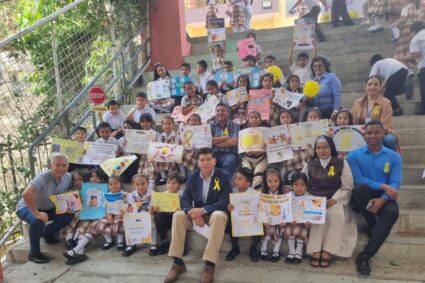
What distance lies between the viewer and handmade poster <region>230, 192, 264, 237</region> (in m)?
3.49

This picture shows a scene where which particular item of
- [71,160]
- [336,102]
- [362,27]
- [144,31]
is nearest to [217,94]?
[336,102]

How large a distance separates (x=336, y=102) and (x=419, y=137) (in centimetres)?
105

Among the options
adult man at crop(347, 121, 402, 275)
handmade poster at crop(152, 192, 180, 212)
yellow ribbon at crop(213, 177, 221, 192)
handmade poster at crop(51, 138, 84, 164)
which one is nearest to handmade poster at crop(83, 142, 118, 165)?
handmade poster at crop(51, 138, 84, 164)

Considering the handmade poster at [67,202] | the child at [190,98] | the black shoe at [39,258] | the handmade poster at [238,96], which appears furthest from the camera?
the child at [190,98]

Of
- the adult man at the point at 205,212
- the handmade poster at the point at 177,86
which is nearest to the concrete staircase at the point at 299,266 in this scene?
the adult man at the point at 205,212

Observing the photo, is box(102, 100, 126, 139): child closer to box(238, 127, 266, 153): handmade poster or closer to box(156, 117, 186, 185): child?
box(156, 117, 186, 185): child

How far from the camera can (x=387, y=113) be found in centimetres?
414

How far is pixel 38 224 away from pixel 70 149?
42.0 inches

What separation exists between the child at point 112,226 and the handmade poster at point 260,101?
197cm

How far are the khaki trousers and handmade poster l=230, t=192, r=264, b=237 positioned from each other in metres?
0.12

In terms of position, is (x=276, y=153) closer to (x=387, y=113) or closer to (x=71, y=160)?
(x=387, y=113)

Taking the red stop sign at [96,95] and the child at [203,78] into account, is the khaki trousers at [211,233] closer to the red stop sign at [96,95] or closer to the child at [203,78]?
the red stop sign at [96,95]

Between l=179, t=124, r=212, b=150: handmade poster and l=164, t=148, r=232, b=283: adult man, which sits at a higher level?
l=179, t=124, r=212, b=150: handmade poster

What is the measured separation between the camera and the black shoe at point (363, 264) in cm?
316
